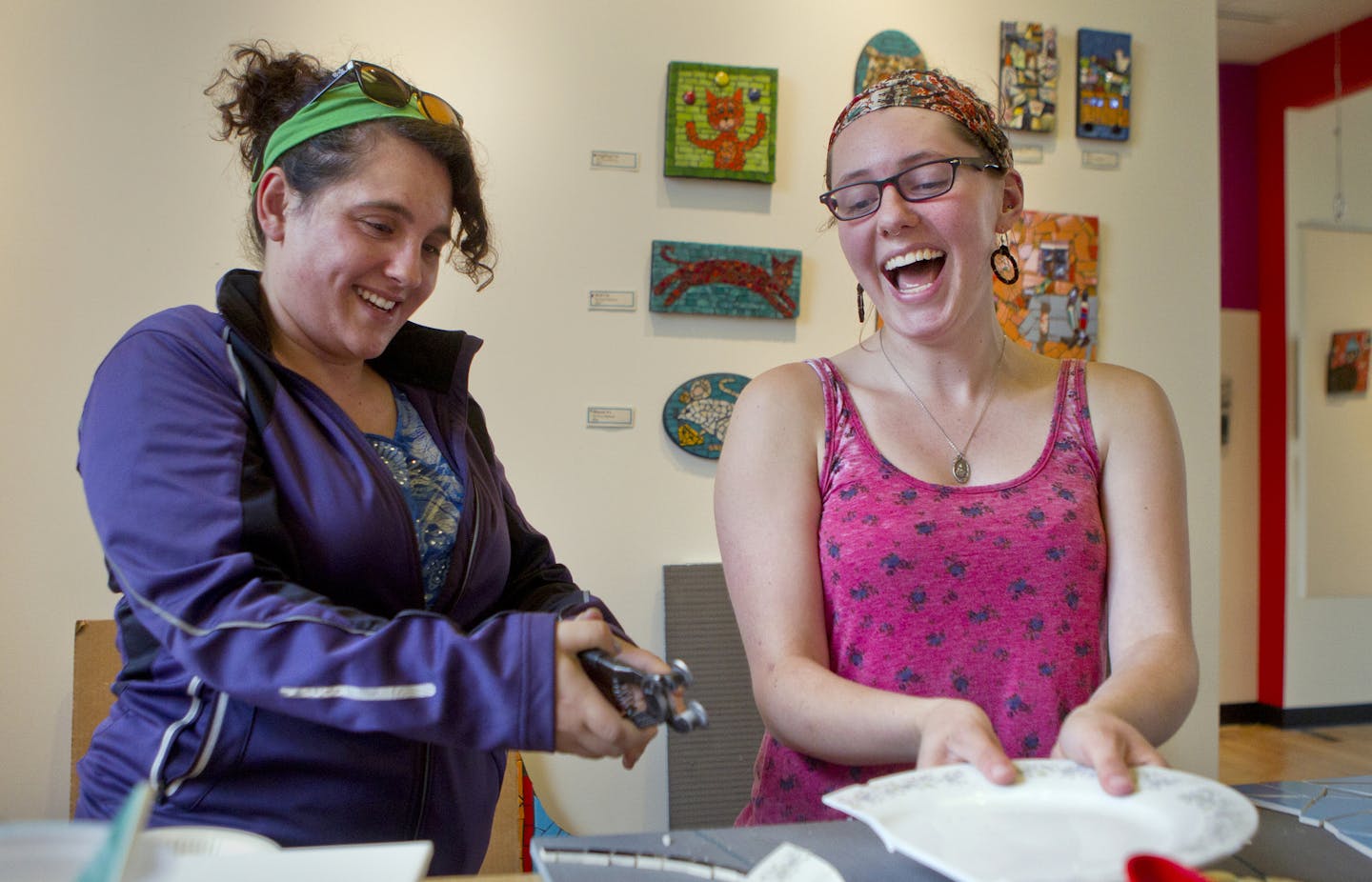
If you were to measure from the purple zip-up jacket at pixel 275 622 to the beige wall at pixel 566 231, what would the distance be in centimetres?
181

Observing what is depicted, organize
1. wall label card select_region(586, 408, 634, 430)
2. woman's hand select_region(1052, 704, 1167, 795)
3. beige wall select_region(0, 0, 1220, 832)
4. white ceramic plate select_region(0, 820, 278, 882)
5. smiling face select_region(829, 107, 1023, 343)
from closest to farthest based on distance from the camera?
white ceramic plate select_region(0, 820, 278, 882) < woman's hand select_region(1052, 704, 1167, 795) < smiling face select_region(829, 107, 1023, 343) < beige wall select_region(0, 0, 1220, 832) < wall label card select_region(586, 408, 634, 430)

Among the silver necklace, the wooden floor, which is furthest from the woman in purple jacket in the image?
the wooden floor

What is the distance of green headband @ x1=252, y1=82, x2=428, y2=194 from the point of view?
1.24 m

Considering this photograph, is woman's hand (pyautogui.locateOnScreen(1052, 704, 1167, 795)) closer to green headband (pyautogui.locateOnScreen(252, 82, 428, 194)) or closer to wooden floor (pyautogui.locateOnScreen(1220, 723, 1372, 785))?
green headband (pyautogui.locateOnScreen(252, 82, 428, 194))

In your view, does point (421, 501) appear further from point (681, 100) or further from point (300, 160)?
point (681, 100)

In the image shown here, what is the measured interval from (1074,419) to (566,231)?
6.58 ft

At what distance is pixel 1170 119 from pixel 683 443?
2049mm

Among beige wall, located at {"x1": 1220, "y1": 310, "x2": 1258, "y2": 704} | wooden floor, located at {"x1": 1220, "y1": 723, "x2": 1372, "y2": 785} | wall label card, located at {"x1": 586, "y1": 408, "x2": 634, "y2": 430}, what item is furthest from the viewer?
beige wall, located at {"x1": 1220, "y1": 310, "x2": 1258, "y2": 704}

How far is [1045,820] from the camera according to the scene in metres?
0.84

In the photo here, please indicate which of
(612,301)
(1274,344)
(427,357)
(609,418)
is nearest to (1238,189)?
(1274,344)

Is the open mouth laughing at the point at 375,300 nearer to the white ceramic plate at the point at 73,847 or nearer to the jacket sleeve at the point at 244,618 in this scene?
the jacket sleeve at the point at 244,618

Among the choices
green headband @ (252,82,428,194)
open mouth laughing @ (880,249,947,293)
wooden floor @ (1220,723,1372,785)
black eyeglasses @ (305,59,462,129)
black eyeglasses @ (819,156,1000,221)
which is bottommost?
wooden floor @ (1220,723,1372,785)

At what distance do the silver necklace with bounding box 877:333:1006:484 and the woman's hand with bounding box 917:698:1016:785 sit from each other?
404 mm

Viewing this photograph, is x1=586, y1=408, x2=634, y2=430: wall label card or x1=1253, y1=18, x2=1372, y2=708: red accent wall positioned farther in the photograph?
x1=1253, y1=18, x2=1372, y2=708: red accent wall
